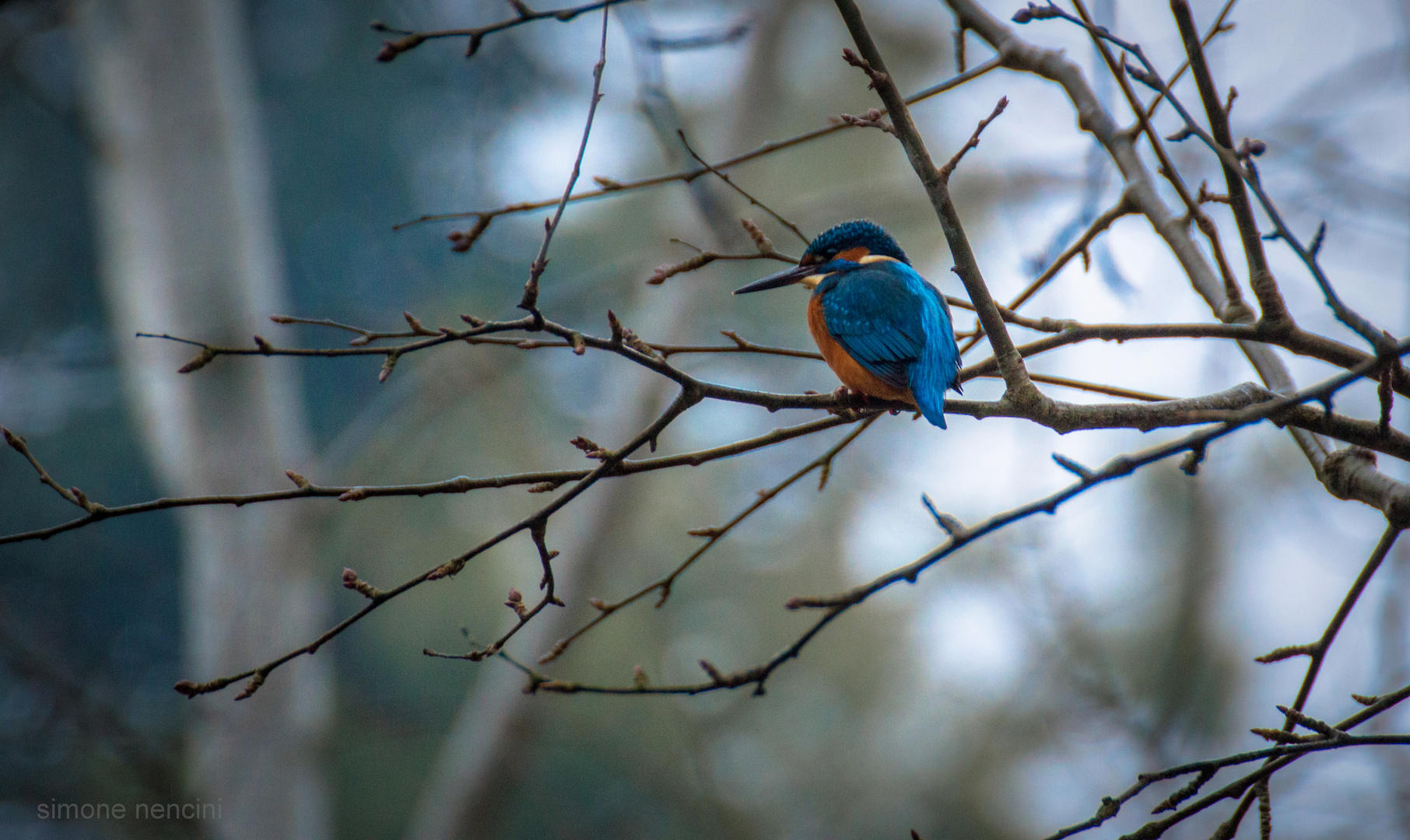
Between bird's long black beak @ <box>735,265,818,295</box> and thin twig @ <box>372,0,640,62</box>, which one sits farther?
bird's long black beak @ <box>735,265,818,295</box>

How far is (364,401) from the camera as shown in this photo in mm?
8086

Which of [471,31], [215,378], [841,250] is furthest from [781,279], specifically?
[215,378]

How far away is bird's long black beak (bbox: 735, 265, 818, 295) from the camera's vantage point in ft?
8.18

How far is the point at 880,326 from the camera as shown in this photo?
7.73 ft

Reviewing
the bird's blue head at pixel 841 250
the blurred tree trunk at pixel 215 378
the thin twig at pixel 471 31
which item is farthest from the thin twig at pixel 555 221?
the blurred tree trunk at pixel 215 378

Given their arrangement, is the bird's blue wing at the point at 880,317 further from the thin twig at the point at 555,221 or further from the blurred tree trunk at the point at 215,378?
the blurred tree trunk at the point at 215,378

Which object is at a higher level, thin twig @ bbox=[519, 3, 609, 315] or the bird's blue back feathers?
the bird's blue back feathers

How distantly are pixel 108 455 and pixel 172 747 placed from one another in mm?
3698

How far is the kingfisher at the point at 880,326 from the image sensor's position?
2.16 metres

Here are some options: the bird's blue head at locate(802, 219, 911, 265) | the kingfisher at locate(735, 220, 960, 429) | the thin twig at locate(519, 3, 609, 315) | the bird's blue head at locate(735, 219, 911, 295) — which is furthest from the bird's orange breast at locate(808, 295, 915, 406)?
the thin twig at locate(519, 3, 609, 315)

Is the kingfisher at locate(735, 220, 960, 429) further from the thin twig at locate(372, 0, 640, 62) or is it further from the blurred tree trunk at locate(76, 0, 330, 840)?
the blurred tree trunk at locate(76, 0, 330, 840)

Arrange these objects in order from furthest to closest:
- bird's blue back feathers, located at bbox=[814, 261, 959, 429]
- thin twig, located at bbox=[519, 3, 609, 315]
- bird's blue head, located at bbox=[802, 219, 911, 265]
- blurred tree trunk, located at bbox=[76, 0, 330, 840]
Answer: blurred tree trunk, located at bbox=[76, 0, 330, 840] → bird's blue head, located at bbox=[802, 219, 911, 265] → bird's blue back feathers, located at bbox=[814, 261, 959, 429] → thin twig, located at bbox=[519, 3, 609, 315]

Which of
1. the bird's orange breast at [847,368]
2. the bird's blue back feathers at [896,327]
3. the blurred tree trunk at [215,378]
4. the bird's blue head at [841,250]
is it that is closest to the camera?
the bird's blue back feathers at [896,327]

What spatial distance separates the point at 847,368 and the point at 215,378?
4.01 meters
